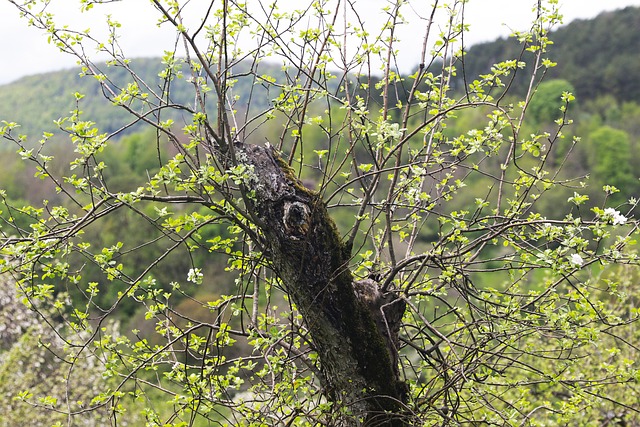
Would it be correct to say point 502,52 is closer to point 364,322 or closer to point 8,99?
point 364,322

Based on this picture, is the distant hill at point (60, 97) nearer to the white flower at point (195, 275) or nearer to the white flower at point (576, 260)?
the white flower at point (195, 275)

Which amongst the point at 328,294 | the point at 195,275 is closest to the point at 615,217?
the point at 328,294

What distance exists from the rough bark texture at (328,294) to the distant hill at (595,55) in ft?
162

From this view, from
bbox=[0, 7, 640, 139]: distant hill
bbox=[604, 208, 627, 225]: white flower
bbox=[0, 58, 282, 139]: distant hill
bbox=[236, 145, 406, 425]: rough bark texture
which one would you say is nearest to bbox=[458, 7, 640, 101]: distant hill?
bbox=[0, 7, 640, 139]: distant hill

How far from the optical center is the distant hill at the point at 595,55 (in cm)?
5225

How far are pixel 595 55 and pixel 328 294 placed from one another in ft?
194

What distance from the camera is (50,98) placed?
80.8 m

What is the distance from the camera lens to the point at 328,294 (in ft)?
10.9

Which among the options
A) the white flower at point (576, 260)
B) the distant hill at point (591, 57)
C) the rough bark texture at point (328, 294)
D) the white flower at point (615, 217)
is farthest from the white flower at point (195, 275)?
the distant hill at point (591, 57)

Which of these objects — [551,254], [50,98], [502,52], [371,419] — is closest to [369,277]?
Result: [371,419]

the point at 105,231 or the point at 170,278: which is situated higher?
the point at 105,231

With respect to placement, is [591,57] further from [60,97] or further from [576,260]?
[60,97]

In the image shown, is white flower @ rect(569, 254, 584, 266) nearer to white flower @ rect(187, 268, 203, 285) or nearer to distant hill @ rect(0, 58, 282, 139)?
white flower @ rect(187, 268, 203, 285)

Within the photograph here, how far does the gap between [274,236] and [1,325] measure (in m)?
17.5
